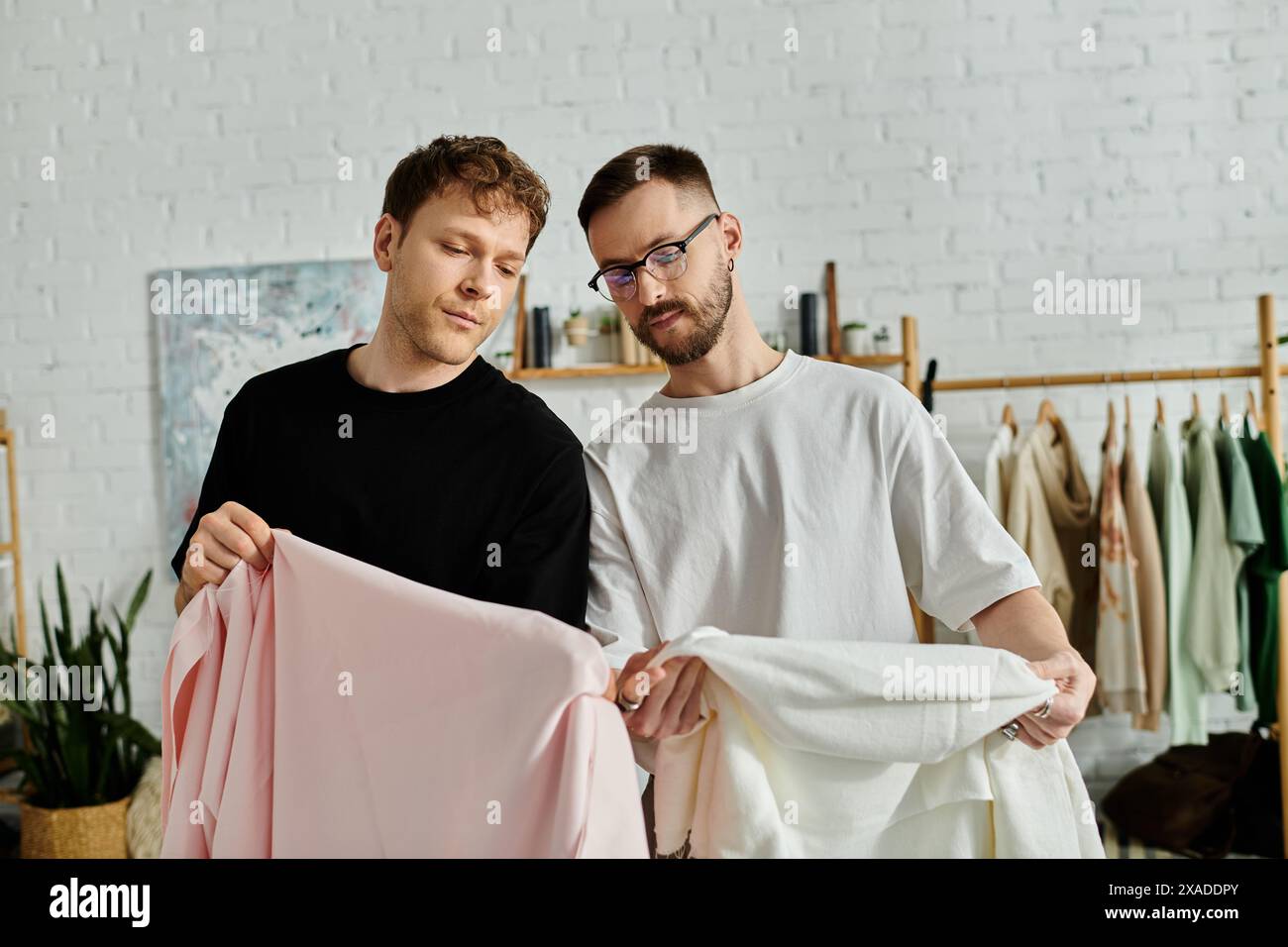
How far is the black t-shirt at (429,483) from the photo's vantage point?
1.13 meters

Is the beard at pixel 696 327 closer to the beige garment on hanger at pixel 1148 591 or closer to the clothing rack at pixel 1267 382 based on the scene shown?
the clothing rack at pixel 1267 382

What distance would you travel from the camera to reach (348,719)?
3.33ft

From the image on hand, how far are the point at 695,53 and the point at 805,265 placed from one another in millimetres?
689

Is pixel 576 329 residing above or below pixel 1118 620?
above

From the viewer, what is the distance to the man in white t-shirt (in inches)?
45.6

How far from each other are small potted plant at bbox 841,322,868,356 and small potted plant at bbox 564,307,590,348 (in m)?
0.76

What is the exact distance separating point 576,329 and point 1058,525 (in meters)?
1.43
